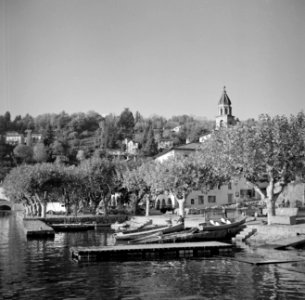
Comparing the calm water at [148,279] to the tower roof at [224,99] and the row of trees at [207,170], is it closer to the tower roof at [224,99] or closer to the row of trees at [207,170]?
the row of trees at [207,170]

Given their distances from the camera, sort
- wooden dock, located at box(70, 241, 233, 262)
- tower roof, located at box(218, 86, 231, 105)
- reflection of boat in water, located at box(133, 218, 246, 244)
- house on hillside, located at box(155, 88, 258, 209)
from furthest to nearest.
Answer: tower roof, located at box(218, 86, 231, 105), house on hillside, located at box(155, 88, 258, 209), reflection of boat in water, located at box(133, 218, 246, 244), wooden dock, located at box(70, 241, 233, 262)

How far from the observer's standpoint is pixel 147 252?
36750 mm

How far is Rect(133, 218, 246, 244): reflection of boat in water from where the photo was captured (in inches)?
1784

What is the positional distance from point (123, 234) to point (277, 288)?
2797cm

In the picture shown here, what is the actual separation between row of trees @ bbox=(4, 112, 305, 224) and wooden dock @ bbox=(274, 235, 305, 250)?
9.20m

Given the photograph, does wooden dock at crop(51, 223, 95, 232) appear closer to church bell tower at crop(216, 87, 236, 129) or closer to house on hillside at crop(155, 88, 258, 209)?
house on hillside at crop(155, 88, 258, 209)

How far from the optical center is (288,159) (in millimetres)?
49750

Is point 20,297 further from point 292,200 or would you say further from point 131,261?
point 292,200

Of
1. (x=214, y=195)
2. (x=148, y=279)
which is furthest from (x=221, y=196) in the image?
(x=148, y=279)

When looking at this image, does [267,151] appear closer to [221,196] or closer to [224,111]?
[221,196]

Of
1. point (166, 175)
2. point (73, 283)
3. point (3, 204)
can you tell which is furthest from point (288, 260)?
point (3, 204)

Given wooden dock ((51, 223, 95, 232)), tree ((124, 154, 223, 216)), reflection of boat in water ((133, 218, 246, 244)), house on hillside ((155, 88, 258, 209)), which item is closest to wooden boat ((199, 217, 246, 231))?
reflection of boat in water ((133, 218, 246, 244))

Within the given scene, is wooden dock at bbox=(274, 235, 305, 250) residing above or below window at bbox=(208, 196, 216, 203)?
below

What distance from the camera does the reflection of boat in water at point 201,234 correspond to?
45312mm
